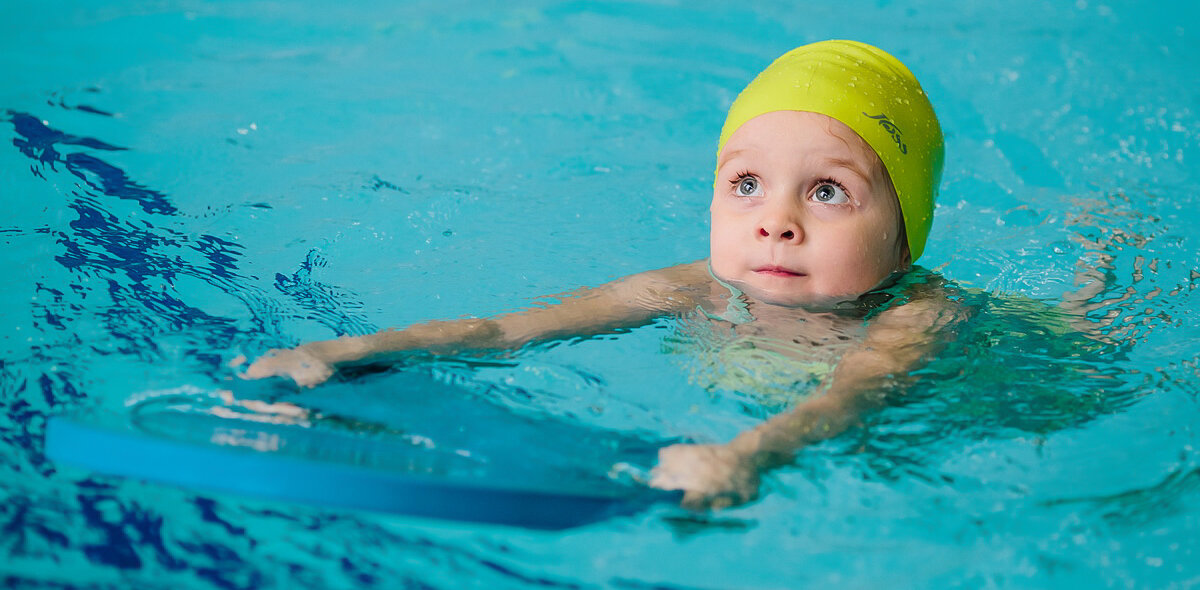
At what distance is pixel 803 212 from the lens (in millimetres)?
2689

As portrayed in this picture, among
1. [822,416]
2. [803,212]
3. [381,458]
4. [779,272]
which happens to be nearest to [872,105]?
[803,212]

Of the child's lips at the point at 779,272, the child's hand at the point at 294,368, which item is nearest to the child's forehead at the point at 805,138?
the child's lips at the point at 779,272

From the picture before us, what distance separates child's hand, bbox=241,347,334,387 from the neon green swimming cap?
4.09ft

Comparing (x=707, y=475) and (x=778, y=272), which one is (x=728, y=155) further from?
(x=707, y=475)

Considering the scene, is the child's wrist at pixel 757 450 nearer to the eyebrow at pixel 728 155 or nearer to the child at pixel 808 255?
the child at pixel 808 255

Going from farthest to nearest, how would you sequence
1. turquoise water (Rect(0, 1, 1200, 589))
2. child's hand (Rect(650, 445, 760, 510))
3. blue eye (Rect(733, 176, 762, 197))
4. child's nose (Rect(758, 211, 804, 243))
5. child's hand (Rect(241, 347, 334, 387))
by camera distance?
blue eye (Rect(733, 176, 762, 197)) → child's nose (Rect(758, 211, 804, 243)) → child's hand (Rect(241, 347, 334, 387)) → turquoise water (Rect(0, 1, 1200, 589)) → child's hand (Rect(650, 445, 760, 510))

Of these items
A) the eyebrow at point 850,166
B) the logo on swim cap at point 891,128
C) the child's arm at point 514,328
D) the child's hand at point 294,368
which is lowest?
the child's hand at point 294,368

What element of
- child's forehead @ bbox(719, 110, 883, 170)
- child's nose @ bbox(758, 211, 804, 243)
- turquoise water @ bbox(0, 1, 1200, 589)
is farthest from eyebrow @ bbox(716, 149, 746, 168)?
turquoise water @ bbox(0, 1, 1200, 589)

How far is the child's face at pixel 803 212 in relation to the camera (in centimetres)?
269

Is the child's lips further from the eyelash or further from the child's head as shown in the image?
the eyelash

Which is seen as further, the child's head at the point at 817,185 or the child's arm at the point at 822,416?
the child's head at the point at 817,185

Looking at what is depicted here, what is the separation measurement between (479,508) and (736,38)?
4523 millimetres

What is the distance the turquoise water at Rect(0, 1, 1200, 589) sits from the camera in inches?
83.2

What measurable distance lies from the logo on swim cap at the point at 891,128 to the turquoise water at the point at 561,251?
0.55m
